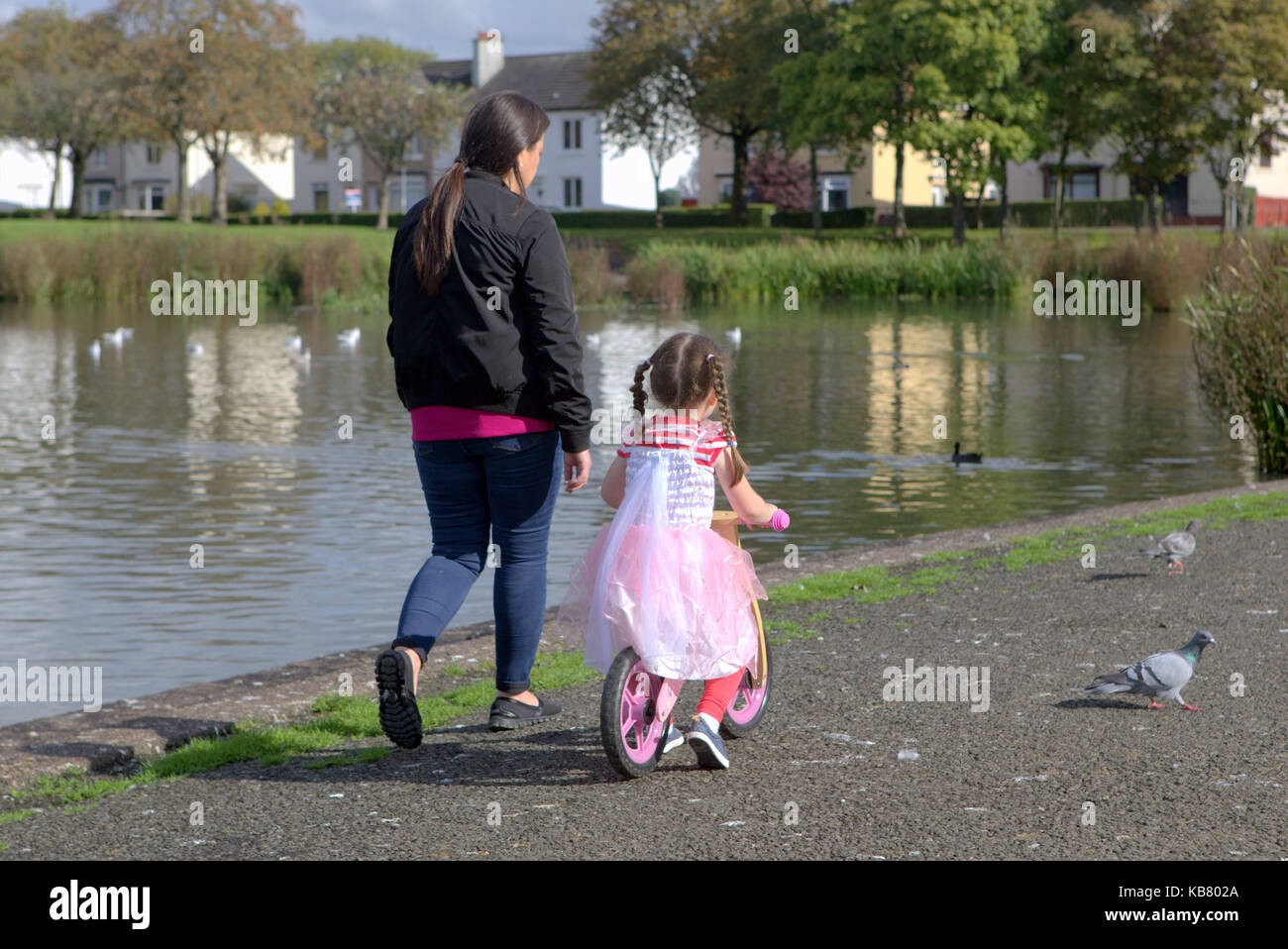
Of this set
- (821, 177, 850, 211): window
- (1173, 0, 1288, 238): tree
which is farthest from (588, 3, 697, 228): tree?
(1173, 0, 1288, 238): tree

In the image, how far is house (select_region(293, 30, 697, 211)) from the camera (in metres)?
87.9

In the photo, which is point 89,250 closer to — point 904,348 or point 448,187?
point 904,348

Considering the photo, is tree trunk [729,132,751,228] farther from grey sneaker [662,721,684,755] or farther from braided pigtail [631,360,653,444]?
grey sneaker [662,721,684,755]

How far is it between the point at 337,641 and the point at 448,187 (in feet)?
12.9

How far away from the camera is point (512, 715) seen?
5.57 metres

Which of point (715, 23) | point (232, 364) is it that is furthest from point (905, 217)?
point (232, 364)

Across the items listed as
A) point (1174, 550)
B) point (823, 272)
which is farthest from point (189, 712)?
point (823, 272)

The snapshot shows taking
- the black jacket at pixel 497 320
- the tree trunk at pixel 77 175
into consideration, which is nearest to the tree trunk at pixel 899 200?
the tree trunk at pixel 77 175

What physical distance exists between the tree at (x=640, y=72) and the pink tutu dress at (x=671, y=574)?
66427 mm

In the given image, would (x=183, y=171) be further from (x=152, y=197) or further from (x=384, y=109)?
(x=152, y=197)

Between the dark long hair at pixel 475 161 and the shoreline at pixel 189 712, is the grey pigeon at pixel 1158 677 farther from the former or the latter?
the dark long hair at pixel 475 161

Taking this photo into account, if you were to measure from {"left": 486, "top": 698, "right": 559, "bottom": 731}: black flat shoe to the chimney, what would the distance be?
90.0 metres

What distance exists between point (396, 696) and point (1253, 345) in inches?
426

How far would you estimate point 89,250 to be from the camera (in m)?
42.1
